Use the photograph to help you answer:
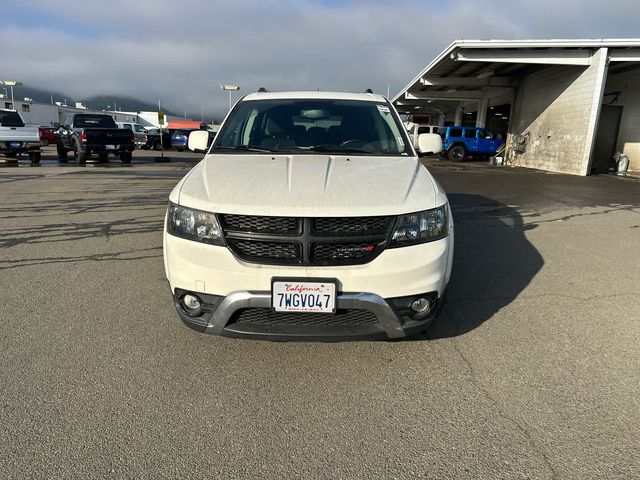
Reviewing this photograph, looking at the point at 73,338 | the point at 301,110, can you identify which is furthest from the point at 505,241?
the point at 73,338

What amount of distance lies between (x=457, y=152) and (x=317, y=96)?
22.9 metres

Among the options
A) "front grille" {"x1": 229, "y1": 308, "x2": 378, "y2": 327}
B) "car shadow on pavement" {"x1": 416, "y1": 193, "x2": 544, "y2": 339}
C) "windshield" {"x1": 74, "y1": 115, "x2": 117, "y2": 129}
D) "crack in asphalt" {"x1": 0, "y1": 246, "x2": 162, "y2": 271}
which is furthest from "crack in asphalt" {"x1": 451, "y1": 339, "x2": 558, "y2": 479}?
"windshield" {"x1": 74, "y1": 115, "x2": 117, "y2": 129}

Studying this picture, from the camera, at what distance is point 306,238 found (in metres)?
2.46

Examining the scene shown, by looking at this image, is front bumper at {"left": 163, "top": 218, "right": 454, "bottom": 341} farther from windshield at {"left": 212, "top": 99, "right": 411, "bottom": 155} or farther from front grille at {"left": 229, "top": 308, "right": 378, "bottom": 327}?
windshield at {"left": 212, "top": 99, "right": 411, "bottom": 155}

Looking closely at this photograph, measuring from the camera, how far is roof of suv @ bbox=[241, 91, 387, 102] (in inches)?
174

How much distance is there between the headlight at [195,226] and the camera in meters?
2.56

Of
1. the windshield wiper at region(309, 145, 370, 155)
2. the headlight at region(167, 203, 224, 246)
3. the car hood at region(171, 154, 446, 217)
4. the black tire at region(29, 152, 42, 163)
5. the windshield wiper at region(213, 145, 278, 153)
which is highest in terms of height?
the windshield wiper at region(309, 145, 370, 155)

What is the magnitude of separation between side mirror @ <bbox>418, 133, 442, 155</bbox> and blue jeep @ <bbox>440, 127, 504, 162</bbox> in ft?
73.6

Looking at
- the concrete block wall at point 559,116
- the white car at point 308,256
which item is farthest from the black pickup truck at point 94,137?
the concrete block wall at point 559,116

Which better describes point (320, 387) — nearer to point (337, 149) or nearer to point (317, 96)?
point (337, 149)

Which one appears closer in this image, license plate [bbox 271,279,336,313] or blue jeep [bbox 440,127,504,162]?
license plate [bbox 271,279,336,313]

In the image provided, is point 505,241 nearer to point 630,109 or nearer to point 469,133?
point 630,109

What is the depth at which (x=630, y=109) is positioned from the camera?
62.8ft

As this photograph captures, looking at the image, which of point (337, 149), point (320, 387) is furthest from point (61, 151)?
point (320, 387)
